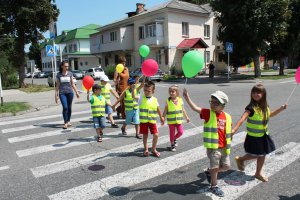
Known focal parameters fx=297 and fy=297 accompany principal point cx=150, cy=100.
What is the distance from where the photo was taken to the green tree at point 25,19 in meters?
24.0

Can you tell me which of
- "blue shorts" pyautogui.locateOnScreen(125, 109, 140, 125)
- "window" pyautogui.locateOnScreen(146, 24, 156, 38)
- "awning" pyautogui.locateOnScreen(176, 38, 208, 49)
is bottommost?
"blue shorts" pyautogui.locateOnScreen(125, 109, 140, 125)

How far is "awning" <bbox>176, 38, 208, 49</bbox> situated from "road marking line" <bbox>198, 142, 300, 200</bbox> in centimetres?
2893

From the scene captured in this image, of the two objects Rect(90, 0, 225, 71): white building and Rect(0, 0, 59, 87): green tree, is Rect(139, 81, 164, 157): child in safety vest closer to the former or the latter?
Rect(0, 0, 59, 87): green tree

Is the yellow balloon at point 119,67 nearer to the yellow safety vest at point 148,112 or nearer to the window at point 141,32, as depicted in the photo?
the yellow safety vest at point 148,112

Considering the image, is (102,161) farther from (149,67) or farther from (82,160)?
Answer: (149,67)

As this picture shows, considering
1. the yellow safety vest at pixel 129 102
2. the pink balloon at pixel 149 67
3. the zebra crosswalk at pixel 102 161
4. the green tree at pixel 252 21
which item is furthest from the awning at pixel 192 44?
the pink balloon at pixel 149 67

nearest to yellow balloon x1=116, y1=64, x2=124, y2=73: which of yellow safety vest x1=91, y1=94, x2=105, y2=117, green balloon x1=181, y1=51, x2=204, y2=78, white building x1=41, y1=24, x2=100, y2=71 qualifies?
yellow safety vest x1=91, y1=94, x2=105, y2=117

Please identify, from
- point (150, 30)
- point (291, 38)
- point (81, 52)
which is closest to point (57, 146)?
point (291, 38)

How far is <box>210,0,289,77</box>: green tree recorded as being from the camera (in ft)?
79.0

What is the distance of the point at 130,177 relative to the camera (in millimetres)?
4742

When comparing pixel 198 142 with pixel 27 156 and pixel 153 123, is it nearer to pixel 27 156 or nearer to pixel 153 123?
pixel 153 123

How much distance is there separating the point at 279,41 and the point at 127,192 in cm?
2701

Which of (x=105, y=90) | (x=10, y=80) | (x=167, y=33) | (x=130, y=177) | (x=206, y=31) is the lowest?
(x=130, y=177)

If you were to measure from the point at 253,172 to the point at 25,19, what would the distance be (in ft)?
79.5
